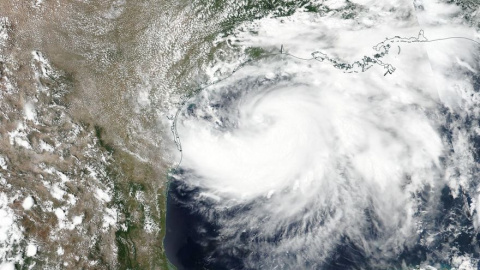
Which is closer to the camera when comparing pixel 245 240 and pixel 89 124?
pixel 245 240

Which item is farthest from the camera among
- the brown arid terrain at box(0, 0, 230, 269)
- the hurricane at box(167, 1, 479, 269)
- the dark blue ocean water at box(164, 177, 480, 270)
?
the brown arid terrain at box(0, 0, 230, 269)

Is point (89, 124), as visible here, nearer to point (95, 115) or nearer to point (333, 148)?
point (95, 115)

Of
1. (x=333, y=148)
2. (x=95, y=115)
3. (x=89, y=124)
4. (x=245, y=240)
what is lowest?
(x=245, y=240)

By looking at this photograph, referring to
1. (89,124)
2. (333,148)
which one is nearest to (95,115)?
(89,124)

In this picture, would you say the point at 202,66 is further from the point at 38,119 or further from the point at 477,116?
the point at 477,116

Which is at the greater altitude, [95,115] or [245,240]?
[95,115]

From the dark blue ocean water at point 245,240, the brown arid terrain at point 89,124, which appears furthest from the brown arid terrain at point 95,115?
the dark blue ocean water at point 245,240

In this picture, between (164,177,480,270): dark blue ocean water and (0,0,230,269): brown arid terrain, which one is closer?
(164,177,480,270): dark blue ocean water

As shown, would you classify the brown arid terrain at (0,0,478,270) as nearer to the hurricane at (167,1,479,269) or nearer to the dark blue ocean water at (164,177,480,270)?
the dark blue ocean water at (164,177,480,270)

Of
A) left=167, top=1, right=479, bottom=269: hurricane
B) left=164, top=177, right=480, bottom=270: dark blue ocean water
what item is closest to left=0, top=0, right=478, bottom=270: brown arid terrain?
left=164, top=177, right=480, bottom=270: dark blue ocean water
